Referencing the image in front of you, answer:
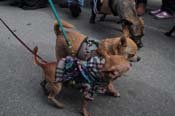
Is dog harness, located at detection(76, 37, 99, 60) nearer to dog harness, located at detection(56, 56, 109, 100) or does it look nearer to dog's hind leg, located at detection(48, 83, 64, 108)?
dog harness, located at detection(56, 56, 109, 100)

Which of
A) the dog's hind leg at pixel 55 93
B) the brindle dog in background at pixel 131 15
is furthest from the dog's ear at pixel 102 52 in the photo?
the brindle dog in background at pixel 131 15

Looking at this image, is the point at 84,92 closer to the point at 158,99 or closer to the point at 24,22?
the point at 158,99

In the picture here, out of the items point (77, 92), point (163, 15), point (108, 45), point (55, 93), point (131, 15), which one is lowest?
point (163, 15)

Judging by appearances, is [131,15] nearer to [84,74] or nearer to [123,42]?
[123,42]

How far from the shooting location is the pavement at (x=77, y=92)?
2494mm

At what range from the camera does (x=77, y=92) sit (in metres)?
2.66

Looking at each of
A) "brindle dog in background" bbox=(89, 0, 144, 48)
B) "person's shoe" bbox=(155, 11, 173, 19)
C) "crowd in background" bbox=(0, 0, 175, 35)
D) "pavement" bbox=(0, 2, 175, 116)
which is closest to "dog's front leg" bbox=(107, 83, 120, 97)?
"pavement" bbox=(0, 2, 175, 116)

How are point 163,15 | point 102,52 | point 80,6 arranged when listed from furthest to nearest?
point 163,15 → point 80,6 → point 102,52

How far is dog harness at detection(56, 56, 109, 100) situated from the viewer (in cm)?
216

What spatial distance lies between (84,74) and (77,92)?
0.51m

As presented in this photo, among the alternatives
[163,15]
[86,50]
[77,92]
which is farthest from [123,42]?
[163,15]

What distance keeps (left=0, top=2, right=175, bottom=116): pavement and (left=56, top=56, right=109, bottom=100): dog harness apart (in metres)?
0.28

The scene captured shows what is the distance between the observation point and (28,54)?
3.34 meters

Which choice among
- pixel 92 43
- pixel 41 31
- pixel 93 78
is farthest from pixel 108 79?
pixel 41 31
